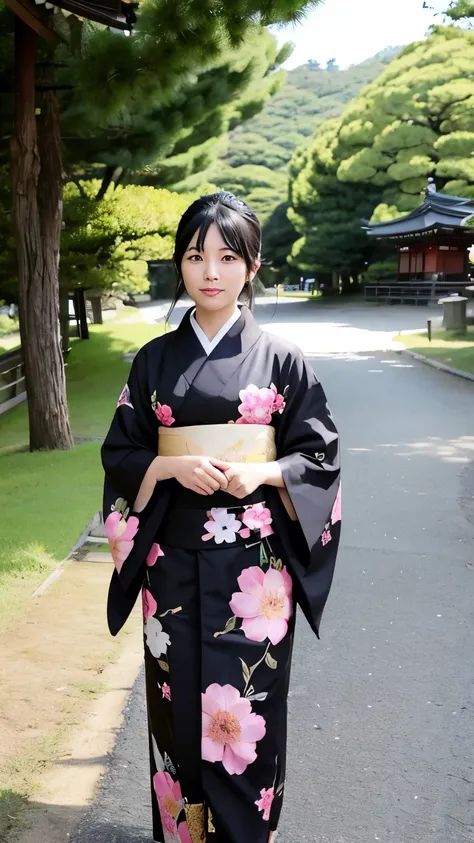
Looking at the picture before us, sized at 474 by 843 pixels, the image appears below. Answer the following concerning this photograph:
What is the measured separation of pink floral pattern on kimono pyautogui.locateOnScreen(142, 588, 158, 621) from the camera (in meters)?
2.14

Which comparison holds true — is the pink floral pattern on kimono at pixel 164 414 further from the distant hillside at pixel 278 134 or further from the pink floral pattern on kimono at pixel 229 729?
the distant hillside at pixel 278 134

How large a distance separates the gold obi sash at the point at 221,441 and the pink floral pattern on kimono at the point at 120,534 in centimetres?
24

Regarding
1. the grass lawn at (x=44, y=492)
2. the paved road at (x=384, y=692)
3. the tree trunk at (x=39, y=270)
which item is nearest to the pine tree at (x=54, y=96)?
Result: the tree trunk at (x=39, y=270)

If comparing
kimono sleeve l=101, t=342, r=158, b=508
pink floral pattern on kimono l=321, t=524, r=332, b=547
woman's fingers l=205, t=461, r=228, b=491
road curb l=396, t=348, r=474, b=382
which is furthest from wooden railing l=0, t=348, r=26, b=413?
woman's fingers l=205, t=461, r=228, b=491

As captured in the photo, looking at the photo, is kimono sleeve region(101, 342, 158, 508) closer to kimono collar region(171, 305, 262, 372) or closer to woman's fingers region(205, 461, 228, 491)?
kimono collar region(171, 305, 262, 372)

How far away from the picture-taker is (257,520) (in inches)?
82.1

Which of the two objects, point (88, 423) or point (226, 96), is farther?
point (226, 96)

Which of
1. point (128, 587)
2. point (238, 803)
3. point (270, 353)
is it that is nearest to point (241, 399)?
point (270, 353)

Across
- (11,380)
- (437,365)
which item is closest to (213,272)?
(11,380)

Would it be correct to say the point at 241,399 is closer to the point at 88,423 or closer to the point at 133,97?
the point at 133,97

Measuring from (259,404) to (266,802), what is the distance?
106cm

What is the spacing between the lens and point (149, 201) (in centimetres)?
1223

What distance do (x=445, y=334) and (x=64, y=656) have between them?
1884 cm

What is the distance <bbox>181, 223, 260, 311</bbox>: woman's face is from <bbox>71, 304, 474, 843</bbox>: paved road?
164cm
